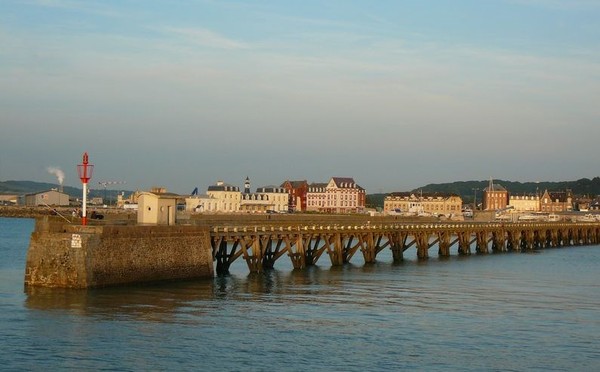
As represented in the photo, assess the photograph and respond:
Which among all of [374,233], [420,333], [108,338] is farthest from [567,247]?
[108,338]

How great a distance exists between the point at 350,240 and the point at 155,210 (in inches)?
833

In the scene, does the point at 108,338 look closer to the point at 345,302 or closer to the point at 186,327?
the point at 186,327

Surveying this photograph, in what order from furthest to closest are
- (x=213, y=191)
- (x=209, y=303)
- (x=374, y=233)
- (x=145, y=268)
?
1. (x=213, y=191)
2. (x=374, y=233)
3. (x=145, y=268)
4. (x=209, y=303)

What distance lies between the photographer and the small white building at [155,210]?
1818 inches

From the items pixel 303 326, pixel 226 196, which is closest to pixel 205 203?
pixel 226 196

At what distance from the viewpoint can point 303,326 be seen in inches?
1288

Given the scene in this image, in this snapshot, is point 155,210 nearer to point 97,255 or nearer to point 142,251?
point 142,251

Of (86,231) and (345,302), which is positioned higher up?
(86,231)

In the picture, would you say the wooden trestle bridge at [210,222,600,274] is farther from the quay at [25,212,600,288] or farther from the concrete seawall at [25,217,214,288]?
the concrete seawall at [25,217,214,288]

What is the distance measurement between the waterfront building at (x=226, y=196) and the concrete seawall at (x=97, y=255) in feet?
471

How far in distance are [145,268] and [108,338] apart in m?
13.0

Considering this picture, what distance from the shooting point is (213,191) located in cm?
19262

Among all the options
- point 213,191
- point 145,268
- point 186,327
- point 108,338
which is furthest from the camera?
point 213,191

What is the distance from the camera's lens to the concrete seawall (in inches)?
1539
